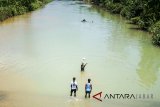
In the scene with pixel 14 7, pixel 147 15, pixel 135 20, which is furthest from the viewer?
pixel 14 7

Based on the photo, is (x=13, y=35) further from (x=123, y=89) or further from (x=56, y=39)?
(x=123, y=89)

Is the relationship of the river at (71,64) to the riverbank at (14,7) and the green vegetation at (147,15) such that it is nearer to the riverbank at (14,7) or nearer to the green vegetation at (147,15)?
the green vegetation at (147,15)

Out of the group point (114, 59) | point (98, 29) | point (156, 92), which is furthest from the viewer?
point (98, 29)

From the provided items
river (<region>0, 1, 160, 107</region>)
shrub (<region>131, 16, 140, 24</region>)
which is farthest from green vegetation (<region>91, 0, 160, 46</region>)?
river (<region>0, 1, 160, 107</region>)

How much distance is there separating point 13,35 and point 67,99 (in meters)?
22.7

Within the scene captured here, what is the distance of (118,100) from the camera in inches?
861

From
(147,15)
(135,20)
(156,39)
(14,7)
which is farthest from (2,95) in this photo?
(14,7)

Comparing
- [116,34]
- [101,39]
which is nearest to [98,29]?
[116,34]

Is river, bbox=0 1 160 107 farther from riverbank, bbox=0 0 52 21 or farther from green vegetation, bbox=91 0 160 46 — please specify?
riverbank, bbox=0 0 52 21

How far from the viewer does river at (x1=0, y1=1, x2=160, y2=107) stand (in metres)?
22.0

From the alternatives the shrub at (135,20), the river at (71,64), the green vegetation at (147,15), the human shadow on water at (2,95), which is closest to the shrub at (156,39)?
the green vegetation at (147,15)

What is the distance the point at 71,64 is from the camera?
99.9 feet

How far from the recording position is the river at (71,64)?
22.0 m

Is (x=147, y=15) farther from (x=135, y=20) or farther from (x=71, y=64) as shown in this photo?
(x=71, y=64)
